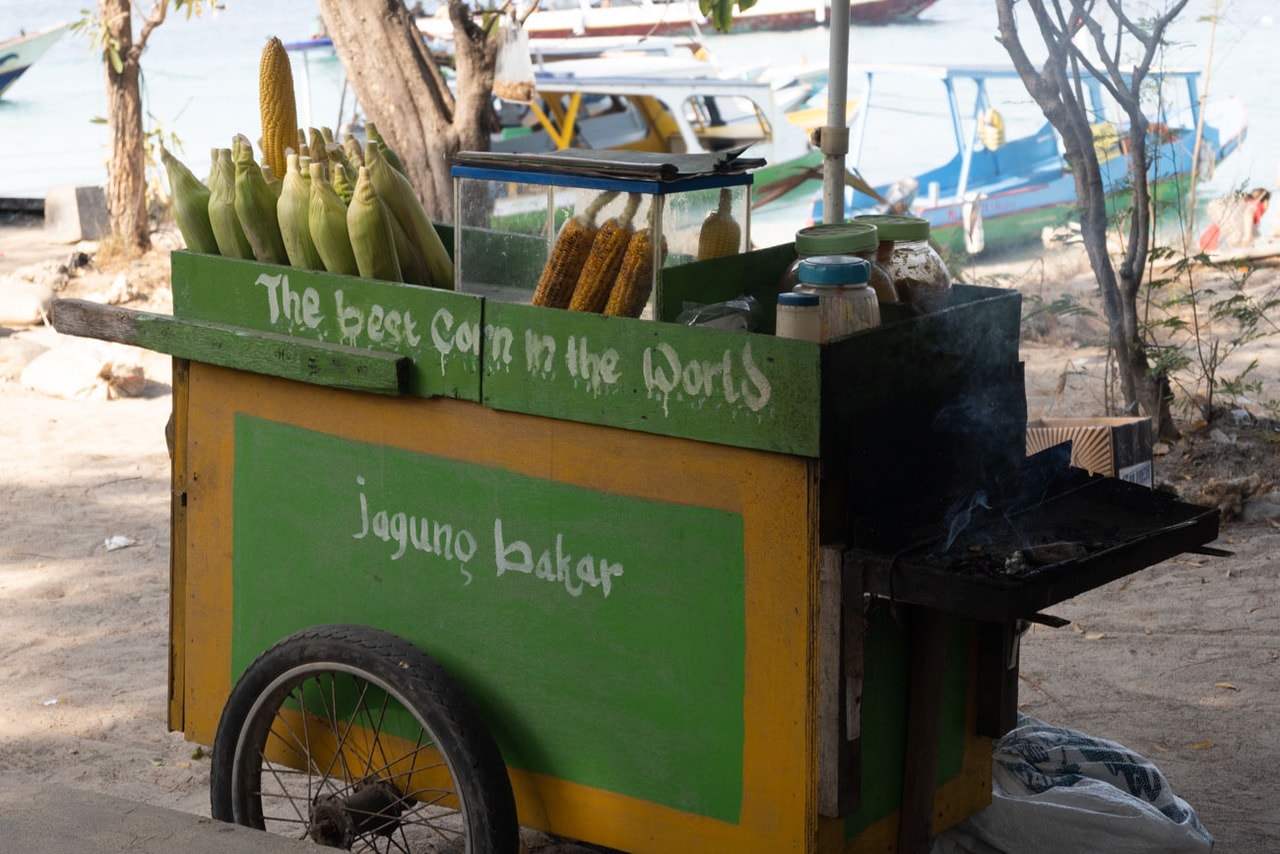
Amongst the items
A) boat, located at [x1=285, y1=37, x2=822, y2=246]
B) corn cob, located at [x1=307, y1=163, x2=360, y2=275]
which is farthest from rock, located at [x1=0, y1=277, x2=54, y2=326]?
corn cob, located at [x1=307, y1=163, x2=360, y2=275]

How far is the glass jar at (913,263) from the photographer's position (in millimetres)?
2441

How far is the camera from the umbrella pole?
9.51 ft

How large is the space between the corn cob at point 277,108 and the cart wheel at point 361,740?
0.94m

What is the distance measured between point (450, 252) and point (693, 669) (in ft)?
3.88

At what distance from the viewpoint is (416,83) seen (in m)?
6.18

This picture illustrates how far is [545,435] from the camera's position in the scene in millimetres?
2301

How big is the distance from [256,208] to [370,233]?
0.30 m

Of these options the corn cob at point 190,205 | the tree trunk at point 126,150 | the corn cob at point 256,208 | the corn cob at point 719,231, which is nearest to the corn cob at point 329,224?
the corn cob at point 256,208

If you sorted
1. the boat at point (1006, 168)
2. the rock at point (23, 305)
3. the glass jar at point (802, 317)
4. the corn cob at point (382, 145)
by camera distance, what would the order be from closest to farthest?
the glass jar at point (802, 317)
the corn cob at point (382, 145)
the rock at point (23, 305)
the boat at point (1006, 168)

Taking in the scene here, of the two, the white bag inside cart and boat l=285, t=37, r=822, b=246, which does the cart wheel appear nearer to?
the white bag inside cart

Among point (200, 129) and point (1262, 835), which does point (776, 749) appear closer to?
point (1262, 835)

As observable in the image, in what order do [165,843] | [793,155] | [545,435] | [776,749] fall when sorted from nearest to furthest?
1. [776,749]
2. [545,435]
3. [165,843]
4. [793,155]

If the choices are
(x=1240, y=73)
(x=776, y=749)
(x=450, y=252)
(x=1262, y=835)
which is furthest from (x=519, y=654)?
(x=1240, y=73)

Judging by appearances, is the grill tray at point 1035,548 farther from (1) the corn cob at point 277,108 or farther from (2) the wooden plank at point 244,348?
(1) the corn cob at point 277,108
